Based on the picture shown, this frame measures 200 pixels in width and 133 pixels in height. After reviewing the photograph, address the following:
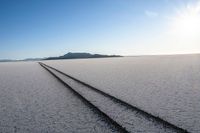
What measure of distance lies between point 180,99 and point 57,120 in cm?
404

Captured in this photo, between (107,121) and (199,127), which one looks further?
(107,121)

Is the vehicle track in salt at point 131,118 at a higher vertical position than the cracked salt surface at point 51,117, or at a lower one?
higher

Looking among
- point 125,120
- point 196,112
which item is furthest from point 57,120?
point 196,112

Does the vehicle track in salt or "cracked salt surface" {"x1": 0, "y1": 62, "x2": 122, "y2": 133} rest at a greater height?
the vehicle track in salt

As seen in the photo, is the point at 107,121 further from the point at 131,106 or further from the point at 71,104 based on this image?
the point at 71,104

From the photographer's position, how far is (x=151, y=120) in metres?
5.39

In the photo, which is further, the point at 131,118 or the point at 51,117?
the point at 51,117

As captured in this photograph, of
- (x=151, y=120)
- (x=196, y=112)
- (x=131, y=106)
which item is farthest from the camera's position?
(x=131, y=106)

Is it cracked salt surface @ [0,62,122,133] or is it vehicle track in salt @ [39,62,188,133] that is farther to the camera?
cracked salt surface @ [0,62,122,133]

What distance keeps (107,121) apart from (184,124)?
165 centimetres

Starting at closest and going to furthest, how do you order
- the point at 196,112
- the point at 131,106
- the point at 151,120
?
the point at 151,120 < the point at 196,112 < the point at 131,106

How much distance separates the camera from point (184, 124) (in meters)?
5.06

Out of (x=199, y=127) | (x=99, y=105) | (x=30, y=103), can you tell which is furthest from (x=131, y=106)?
(x=30, y=103)

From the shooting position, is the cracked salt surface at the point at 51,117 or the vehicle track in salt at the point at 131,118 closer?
the vehicle track in salt at the point at 131,118
